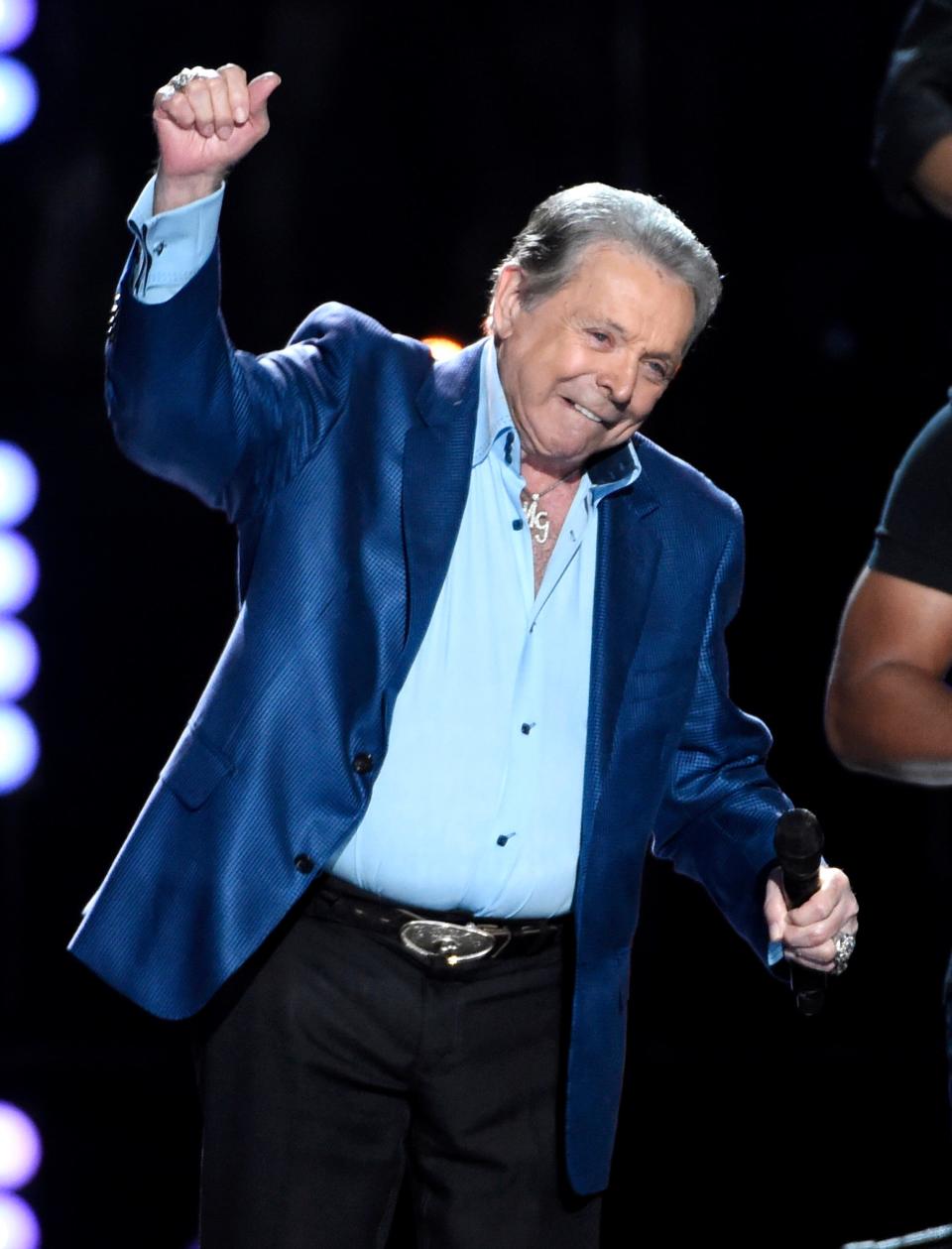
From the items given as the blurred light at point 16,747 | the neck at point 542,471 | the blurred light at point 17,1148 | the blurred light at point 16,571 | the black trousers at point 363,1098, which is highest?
the neck at point 542,471

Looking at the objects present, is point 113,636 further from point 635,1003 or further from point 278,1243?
point 278,1243

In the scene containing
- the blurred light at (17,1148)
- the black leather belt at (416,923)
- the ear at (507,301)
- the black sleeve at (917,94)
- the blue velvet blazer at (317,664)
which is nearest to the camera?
the black sleeve at (917,94)

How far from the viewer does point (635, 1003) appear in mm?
5121

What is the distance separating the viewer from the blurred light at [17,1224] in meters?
3.55

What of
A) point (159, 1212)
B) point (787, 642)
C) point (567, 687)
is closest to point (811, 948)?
point (567, 687)

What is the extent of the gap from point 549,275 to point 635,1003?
338 centimetres

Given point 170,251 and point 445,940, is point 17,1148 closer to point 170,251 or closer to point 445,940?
point 445,940

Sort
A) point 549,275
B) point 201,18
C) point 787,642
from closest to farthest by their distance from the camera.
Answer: point 549,275, point 201,18, point 787,642

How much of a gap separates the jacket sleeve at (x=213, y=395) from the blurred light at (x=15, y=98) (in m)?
2.81

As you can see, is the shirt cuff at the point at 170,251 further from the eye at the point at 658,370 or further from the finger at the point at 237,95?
the eye at the point at 658,370

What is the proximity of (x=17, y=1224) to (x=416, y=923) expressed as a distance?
2054 mm

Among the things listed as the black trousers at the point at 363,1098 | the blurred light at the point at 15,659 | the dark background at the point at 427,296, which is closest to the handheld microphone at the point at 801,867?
the black trousers at the point at 363,1098

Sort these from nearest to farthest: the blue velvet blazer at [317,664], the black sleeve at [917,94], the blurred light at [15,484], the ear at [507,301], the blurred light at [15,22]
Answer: the black sleeve at [917,94] < the blue velvet blazer at [317,664] < the ear at [507,301] < the blurred light at [15,22] < the blurred light at [15,484]

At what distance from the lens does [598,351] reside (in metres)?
2.06
